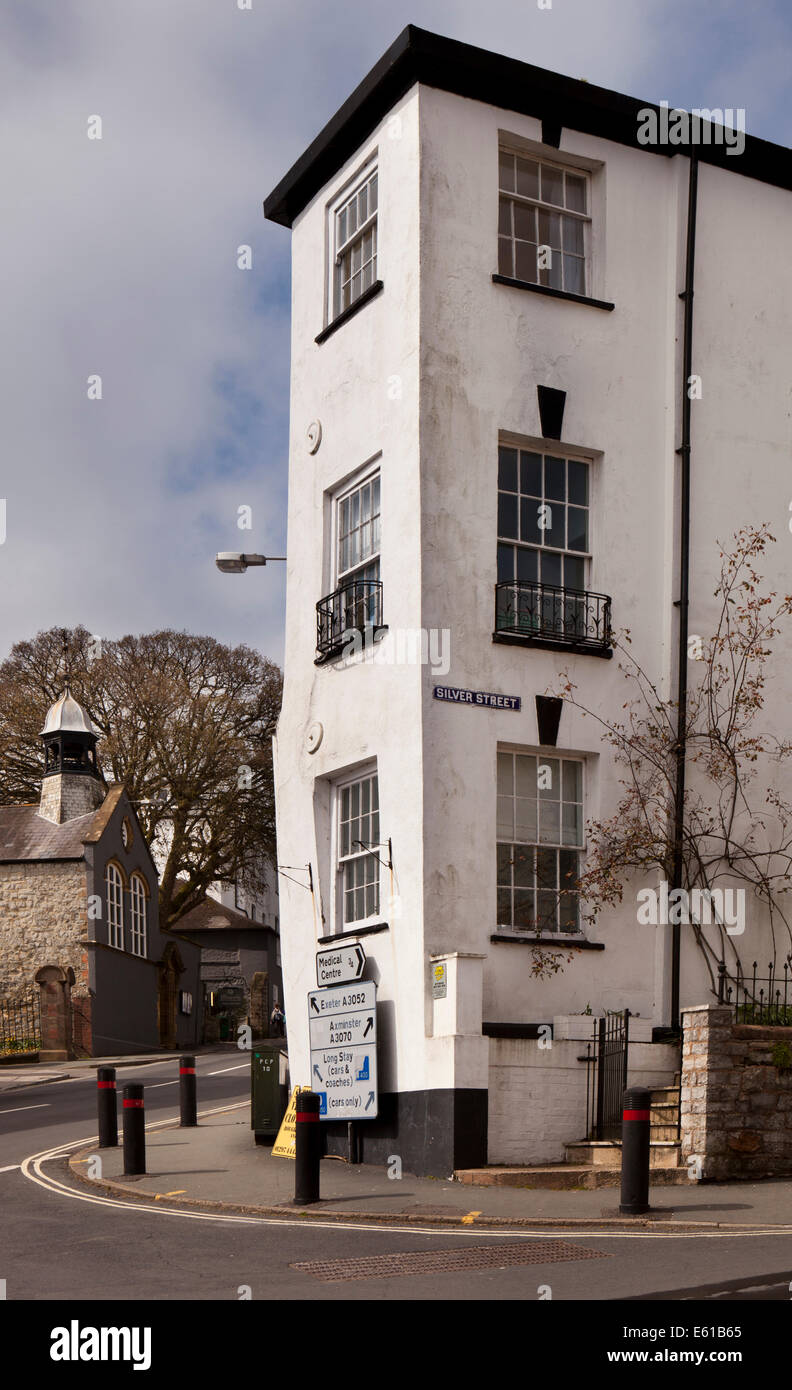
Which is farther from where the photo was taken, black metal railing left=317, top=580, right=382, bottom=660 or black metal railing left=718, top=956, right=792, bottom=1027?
black metal railing left=317, top=580, right=382, bottom=660

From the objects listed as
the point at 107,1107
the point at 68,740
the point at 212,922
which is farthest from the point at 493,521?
the point at 212,922

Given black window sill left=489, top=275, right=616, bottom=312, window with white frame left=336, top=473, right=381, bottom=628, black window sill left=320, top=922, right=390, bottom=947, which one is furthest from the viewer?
window with white frame left=336, top=473, right=381, bottom=628

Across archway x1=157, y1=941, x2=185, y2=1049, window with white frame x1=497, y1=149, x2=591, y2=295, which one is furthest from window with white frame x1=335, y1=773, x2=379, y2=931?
archway x1=157, y1=941, x2=185, y2=1049

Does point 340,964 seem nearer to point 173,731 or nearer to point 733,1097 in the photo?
point 733,1097

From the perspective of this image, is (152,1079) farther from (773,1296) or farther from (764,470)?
(773,1296)

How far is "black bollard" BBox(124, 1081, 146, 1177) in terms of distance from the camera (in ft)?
49.0

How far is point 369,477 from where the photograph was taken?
1733 centimetres

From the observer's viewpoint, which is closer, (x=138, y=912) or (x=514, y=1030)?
(x=514, y=1030)

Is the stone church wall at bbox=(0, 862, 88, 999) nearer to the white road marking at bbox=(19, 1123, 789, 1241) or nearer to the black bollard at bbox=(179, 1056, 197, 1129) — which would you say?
the black bollard at bbox=(179, 1056, 197, 1129)

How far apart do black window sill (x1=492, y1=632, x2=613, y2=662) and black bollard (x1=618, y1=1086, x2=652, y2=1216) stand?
5.66 metres

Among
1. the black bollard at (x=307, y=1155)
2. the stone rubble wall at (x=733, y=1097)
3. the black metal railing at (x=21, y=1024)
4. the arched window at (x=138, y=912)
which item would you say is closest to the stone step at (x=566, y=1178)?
the stone rubble wall at (x=733, y=1097)

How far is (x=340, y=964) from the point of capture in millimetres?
16281

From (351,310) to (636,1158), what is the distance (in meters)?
10.2

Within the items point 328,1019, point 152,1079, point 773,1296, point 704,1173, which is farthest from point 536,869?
point 152,1079
